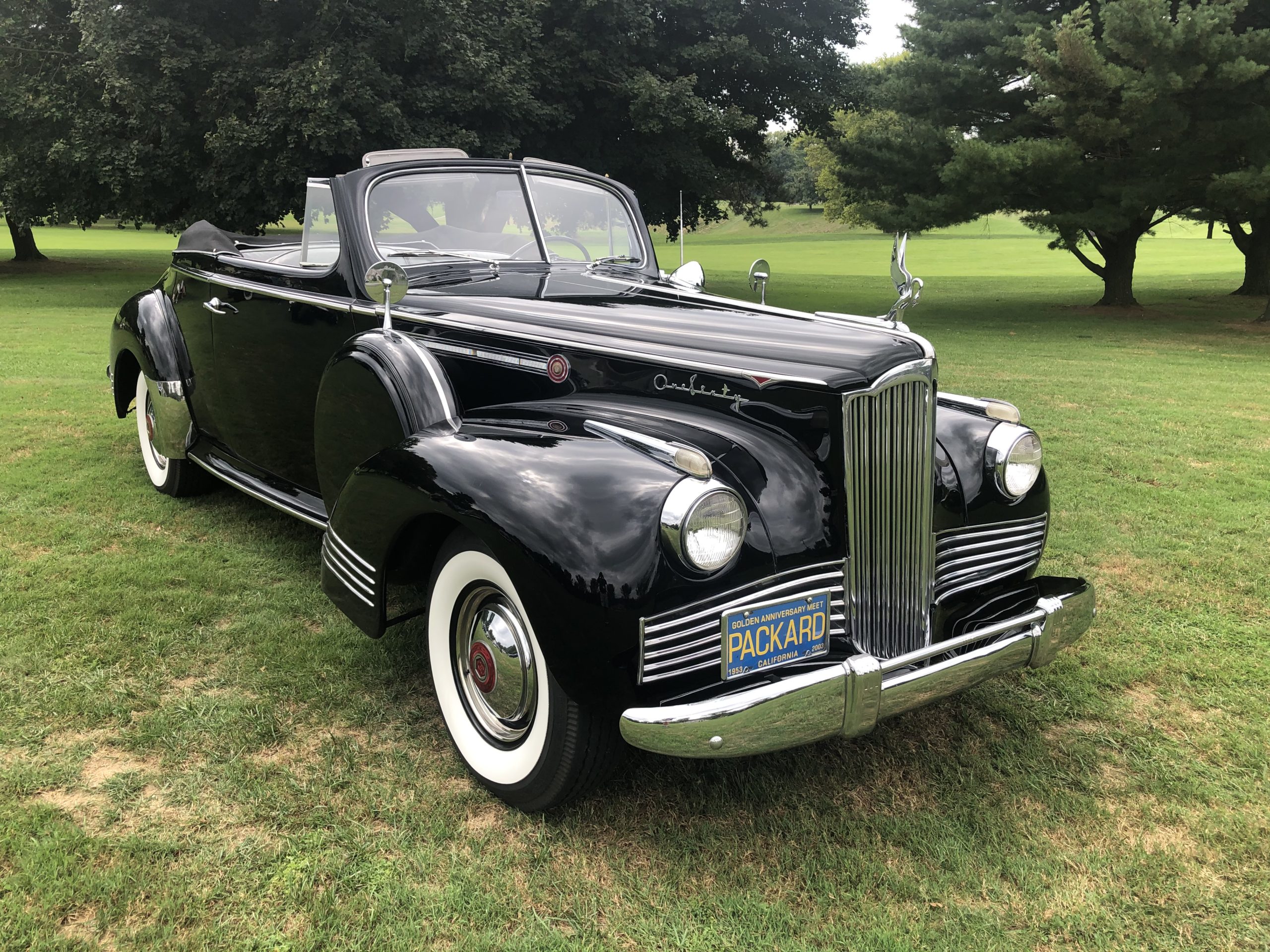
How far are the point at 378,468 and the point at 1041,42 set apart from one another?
16520 millimetres

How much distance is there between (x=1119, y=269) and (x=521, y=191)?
1788cm

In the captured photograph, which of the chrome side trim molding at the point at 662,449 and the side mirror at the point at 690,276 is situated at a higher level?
the side mirror at the point at 690,276

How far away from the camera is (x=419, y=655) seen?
3539 mm

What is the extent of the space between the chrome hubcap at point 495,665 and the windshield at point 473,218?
174cm

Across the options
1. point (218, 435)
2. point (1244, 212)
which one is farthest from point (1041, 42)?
point (218, 435)

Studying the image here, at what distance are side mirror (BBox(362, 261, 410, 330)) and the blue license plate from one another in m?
1.82

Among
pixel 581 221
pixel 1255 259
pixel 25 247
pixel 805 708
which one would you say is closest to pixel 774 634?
pixel 805 708

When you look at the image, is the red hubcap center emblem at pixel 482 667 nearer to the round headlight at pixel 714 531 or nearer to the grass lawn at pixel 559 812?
the grass lawn at pixel 559 812

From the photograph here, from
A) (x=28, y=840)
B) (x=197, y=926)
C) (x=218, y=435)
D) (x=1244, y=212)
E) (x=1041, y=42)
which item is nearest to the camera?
(x=197, y=926)

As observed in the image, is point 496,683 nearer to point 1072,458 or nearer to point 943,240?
point 1072,458

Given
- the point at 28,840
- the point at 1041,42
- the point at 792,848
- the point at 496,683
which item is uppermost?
the point at 1041,42

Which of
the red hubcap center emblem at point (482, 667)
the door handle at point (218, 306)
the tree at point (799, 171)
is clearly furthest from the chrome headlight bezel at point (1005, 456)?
the tree at point (799, 171)

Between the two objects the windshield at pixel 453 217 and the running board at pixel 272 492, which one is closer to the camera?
the windshield at pixel 453 217

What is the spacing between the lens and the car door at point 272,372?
3994 millimetres
